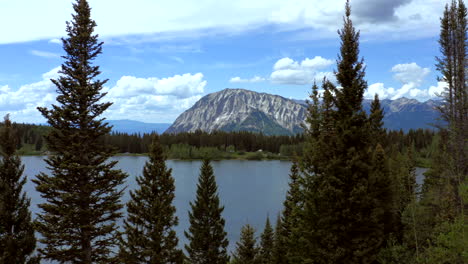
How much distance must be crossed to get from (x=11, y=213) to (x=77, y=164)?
22.9 feet

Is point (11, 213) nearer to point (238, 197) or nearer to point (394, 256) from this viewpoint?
point (394, 256)

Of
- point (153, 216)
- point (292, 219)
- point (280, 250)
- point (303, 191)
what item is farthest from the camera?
point (280, 250)

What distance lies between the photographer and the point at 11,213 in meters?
27.4

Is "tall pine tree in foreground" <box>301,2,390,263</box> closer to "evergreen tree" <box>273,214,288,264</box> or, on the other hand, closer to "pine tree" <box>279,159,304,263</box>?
"pine tree" <box>279,159,304,263</box>

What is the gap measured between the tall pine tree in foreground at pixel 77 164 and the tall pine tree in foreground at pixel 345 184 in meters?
15.9

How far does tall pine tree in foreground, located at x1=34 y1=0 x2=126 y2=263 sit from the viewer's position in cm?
2623

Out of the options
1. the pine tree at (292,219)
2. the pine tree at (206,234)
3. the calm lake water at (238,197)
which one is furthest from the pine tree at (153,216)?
the calm lake water at (238,197)

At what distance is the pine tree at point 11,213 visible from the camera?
2658 centimetres

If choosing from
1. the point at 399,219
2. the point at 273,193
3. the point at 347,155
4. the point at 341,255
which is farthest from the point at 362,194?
the point at 273,193

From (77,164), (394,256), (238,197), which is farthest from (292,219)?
(238,197)

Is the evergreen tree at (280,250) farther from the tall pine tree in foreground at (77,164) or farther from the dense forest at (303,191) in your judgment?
the tall pine tree in foreground at (77,164)

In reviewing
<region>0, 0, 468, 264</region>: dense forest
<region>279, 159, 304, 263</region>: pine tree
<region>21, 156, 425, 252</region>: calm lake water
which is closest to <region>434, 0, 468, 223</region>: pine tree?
<region>0, 0, 468, 264</region>: dense forest

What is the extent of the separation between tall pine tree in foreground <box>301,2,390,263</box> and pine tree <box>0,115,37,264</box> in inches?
853

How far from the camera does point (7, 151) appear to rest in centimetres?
2853
